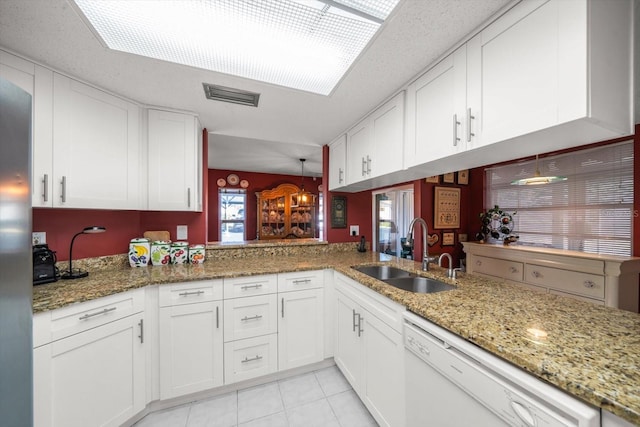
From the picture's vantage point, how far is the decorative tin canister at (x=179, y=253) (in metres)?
2.08

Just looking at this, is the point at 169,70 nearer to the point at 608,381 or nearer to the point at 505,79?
the point at 505,79

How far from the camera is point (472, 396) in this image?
2.70ft

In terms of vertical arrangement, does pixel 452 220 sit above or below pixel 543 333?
above

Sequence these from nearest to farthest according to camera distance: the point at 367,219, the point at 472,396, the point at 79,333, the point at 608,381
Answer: the point at 608,381
the point at 472,396
the point at 79,333
the point at 367,219

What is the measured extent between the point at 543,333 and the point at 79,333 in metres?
2.14

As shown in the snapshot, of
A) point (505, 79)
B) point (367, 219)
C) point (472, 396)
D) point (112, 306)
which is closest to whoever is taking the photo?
point (472, 396)

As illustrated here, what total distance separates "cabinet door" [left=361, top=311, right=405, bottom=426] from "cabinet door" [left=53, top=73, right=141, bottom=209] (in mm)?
1981

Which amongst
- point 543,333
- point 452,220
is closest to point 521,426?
point 543,333

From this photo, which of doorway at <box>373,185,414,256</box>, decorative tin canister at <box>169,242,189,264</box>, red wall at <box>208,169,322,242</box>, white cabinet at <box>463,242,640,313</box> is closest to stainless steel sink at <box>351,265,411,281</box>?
decorative tin canister at <box>169,242,189,264</box>

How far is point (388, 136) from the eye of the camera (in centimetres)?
174

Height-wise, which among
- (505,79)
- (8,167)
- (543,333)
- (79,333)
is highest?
(505,79)

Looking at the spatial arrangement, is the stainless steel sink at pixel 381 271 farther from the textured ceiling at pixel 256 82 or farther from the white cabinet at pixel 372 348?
the textured ceiling at pixel 256 82

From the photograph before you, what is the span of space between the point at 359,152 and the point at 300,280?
125cm

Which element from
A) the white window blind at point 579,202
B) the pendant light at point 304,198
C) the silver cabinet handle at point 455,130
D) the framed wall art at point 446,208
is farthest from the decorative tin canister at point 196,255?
the white window blind at point 579,202
